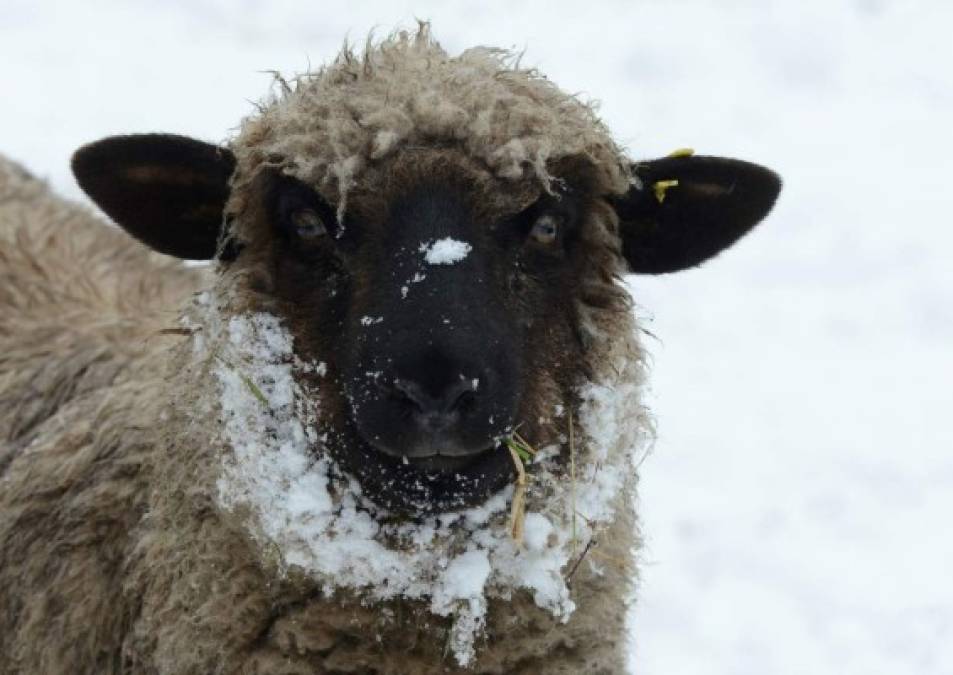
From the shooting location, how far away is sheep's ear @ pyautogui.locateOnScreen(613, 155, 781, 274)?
3.22m

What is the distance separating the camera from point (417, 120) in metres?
2.89

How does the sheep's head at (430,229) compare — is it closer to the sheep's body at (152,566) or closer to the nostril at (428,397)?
the nostril at (428,397)

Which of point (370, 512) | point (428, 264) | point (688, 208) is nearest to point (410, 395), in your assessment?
point (428, 264)

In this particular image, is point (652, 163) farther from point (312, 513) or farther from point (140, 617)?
point (140, 617)

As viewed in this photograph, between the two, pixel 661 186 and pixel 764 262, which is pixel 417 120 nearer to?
pixel 661 186

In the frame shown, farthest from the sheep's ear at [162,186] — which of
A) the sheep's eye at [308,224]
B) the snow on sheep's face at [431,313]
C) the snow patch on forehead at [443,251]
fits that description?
the snow patch on forehead at [443,251]

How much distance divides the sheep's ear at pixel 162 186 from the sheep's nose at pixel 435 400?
3.09 ft

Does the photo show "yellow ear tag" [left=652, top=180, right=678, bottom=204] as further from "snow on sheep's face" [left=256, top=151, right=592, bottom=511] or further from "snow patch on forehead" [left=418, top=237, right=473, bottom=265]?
"snow patch on forehead" [left=418, top=237, right=473, bottom=265]

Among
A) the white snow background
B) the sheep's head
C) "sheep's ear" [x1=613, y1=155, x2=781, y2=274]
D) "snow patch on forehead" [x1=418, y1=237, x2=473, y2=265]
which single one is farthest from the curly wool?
the white snow background

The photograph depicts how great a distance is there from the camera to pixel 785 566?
5.36m

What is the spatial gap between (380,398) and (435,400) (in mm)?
128

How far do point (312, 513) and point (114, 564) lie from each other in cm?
73

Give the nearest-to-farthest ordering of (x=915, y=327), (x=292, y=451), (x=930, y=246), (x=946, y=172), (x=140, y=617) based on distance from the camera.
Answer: (x=292, y=451) < (x=140, y=617) < (x=915, y=327) < (x=930, y=246) < (x=946, y=172)

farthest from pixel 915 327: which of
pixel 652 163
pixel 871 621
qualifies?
pixel 652 163
